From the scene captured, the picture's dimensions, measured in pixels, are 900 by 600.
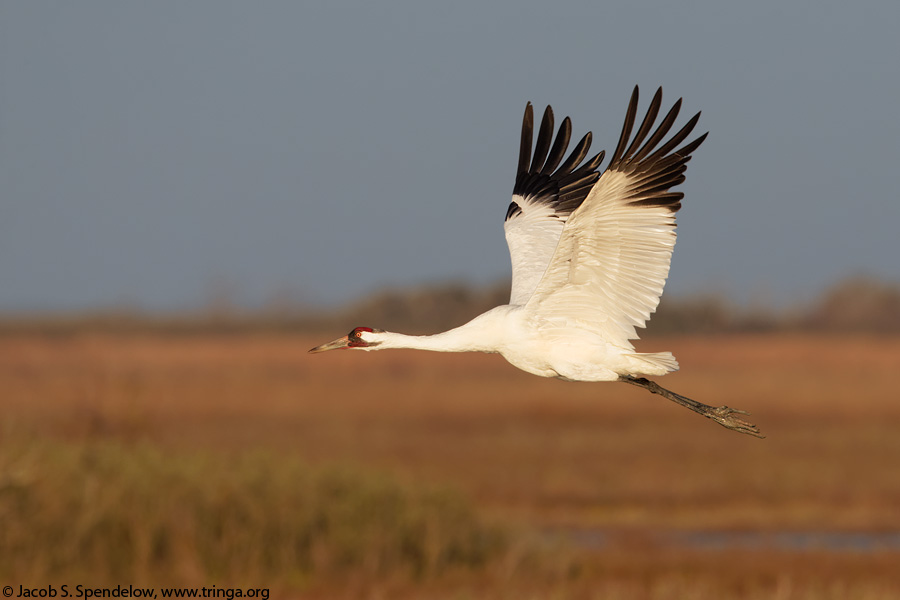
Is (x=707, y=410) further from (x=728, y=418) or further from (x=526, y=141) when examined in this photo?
(x=526, y=141)

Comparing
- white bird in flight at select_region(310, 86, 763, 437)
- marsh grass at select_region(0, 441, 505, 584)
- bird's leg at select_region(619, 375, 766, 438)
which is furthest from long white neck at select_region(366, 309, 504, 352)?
marsh grass at select_region(0, 441, 505, 584)

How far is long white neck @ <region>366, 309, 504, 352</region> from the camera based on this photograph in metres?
7.24

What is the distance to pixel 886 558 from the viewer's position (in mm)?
20109

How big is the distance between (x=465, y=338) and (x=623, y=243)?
1010 millimetres

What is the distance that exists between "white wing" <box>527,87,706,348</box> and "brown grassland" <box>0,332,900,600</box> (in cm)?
975

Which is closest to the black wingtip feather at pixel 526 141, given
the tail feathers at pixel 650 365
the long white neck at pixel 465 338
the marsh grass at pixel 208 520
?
the long white neck at pixel 465 338

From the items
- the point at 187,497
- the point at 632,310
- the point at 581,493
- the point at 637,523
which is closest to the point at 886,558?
the point at 637,523

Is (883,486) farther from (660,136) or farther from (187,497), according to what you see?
(660,136)

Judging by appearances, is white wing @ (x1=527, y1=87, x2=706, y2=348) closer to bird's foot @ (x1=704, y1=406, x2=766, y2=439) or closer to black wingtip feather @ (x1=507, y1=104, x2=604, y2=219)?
bird's foot @ (x1=704, y1=406, x2=766, y2=439)

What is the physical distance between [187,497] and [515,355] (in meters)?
9.95

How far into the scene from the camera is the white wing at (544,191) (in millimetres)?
8883

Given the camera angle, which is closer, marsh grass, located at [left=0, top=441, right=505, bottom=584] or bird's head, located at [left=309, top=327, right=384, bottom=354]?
bird's head, located at [left=309, top=327, right=384, bottom=354]

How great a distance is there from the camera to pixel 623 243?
7.17 m

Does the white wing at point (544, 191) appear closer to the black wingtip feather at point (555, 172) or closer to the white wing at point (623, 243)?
the black wingtip feather at point (555, 172)
